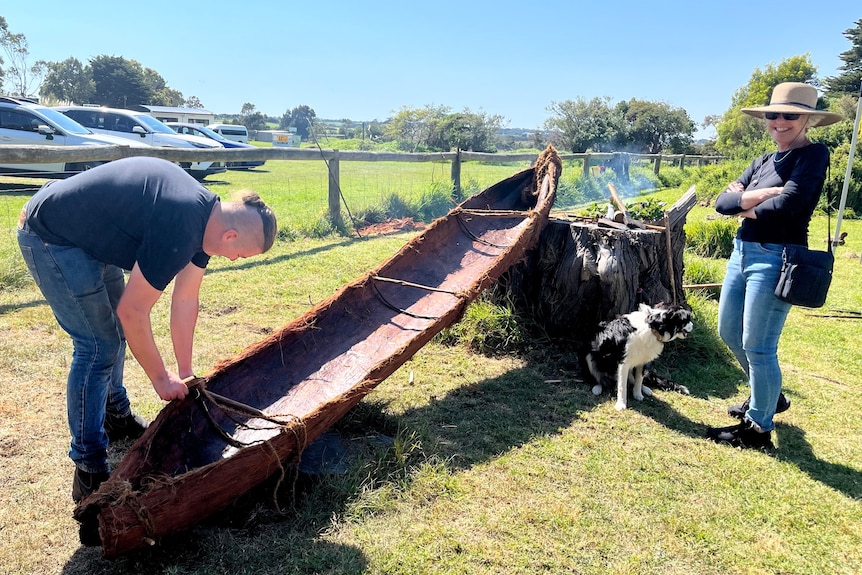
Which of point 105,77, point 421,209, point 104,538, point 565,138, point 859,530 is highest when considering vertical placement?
point 105,77

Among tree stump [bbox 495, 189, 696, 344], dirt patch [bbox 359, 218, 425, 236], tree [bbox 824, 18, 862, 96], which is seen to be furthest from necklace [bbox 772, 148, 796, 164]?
tree [bbox 824, 18, 862, 96]

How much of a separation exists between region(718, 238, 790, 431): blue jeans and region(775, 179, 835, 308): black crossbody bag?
10 centimetres

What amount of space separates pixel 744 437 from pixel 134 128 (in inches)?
681

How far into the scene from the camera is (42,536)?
A: 2598 millimetres

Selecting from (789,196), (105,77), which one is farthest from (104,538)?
(105,77)

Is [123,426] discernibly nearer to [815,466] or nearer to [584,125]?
[815,466]

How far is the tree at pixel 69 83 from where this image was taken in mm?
58719

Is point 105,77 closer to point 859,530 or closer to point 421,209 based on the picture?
point 421,209

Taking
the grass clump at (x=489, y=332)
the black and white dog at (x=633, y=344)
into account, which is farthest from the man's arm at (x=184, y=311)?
the black and white dog at (x=633, y=344)

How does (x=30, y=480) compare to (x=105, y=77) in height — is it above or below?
below

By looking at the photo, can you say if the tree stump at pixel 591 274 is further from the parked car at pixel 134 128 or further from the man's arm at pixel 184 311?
the parked car at pixel 134 128

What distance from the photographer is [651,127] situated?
30578 mm

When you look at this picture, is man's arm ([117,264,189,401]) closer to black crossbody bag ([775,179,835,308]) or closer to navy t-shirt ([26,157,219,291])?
navy t-shirt ([26,157,219,291])

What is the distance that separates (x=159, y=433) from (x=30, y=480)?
0.91 metres
